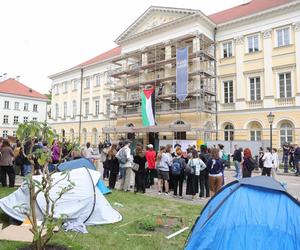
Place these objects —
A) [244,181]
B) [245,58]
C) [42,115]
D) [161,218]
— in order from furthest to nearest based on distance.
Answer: [42,115]
[245,58]
[161,218]
[244,181]

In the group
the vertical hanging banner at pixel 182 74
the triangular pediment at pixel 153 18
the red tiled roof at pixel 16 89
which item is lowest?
the vertical hanging banner at pixel 182 74

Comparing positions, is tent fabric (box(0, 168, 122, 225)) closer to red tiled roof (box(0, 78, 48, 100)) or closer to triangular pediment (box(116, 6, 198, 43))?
triangular pediment (box(116, 6, 198, 43))

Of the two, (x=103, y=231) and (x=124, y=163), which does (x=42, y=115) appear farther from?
(x=103, y=231)

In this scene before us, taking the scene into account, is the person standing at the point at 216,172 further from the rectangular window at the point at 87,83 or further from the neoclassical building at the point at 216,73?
the rectangular window at the point at 87,83

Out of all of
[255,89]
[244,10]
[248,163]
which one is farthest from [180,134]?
[248,163]

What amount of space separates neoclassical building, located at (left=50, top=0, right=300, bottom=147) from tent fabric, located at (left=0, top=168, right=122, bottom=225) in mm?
19137

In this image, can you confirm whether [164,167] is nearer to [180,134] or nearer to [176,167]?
[176,167]

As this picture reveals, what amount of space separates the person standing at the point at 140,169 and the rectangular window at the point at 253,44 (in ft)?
65.4

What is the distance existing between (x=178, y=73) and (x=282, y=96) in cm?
896

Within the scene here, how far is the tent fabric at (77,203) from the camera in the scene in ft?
21.5

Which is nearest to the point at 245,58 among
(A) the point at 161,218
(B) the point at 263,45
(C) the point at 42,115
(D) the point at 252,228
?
(B) the point at 263,45

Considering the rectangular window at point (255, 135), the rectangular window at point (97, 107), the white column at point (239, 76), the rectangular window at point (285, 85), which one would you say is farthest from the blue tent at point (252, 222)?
the rectangular window at point (97, 107)

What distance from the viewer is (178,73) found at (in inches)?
1061

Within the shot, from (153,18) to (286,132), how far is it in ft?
59.3
